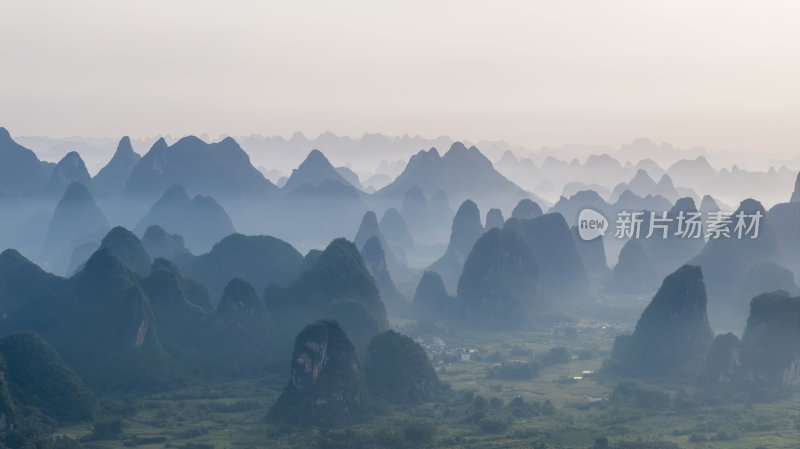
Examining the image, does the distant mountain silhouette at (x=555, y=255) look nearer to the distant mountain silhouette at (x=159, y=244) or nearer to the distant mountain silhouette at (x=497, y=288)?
the distant mountain silhouette at (x=497, y=288)

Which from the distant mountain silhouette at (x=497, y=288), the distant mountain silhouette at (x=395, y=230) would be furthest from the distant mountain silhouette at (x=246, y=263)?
the distant mountain silhouette at (x=395, y=230)

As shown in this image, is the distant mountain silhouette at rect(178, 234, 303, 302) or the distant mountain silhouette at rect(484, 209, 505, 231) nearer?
the distant mountain silhouette at rect(178, 234, 303, 302)

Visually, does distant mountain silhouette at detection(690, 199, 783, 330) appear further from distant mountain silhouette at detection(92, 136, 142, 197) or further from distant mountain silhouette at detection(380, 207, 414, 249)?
distant mountain silhouette at detection(92, 136, 142, 197)

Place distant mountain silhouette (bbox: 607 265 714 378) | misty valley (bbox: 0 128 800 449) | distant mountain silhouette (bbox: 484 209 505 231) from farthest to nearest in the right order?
distant mountain silhouette (bbox: 484 209 505 231) < distant mountain silhouette (bbox: 607 265 714 378) < misty valley (bbox: 0 128 800 449)

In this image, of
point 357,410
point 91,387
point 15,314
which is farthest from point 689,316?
point 15,314

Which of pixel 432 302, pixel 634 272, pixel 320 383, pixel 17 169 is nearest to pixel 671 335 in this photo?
pixel 432 302

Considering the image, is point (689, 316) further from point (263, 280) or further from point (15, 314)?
point (15, 314)

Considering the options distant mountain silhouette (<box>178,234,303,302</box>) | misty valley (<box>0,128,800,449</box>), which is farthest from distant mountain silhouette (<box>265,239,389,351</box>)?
distant mountain silhouette (<box>178,234,303,302</box>)
